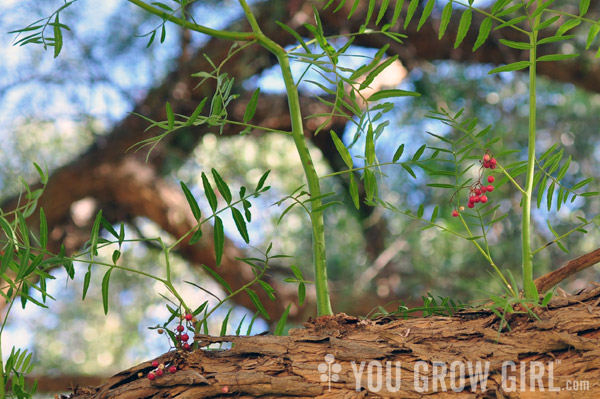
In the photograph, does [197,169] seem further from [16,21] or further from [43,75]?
[16,21]

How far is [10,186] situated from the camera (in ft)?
6.63

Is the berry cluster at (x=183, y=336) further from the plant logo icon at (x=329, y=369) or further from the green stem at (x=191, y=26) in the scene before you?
the green stem at (x=191, y=26)

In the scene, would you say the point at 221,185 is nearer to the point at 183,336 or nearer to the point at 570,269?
the point at 183,336

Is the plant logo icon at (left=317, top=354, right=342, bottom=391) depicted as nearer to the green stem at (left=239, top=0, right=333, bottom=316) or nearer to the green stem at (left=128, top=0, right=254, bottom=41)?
the green stem at (left=239, top=0, right=333, bottom=316)

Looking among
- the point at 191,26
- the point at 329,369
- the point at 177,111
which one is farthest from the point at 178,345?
the point at 177,111

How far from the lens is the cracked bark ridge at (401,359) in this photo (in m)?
0.42

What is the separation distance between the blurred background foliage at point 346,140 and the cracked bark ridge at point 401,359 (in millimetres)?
1198

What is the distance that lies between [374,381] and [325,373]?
0.11 feet

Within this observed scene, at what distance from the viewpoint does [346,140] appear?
6.93ft

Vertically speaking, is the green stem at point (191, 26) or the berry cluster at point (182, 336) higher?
the green stem at point (191, 26)

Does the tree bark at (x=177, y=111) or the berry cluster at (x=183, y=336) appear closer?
the berry cluster at (x=183, y=336)

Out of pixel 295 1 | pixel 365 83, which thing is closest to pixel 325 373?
pixel 365 83

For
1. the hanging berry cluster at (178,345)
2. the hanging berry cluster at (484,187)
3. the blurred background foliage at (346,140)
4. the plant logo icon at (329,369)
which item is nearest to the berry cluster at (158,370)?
the hanging berry cluster at (178,345)

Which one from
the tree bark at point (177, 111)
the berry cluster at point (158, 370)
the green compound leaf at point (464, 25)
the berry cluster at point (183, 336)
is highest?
the tree bark at point (177, 111)
